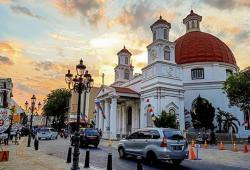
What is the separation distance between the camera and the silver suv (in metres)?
13.1

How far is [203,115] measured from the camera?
4056 centimetres

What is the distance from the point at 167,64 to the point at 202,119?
9.74 metres

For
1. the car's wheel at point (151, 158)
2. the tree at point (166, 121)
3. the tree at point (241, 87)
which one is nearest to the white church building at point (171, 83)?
the tree at point (166, 121)

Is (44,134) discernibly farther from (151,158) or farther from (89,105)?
(89,105)

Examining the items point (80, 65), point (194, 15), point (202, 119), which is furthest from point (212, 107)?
point (80, 65)

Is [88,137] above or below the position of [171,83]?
below

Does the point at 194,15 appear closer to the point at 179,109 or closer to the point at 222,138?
the point at 179,109

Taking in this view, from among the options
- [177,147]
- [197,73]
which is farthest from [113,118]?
[177,147]

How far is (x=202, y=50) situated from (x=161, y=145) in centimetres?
3541

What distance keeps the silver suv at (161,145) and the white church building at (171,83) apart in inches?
953

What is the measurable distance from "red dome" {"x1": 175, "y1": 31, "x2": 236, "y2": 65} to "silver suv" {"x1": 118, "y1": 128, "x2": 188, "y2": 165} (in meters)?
33.0

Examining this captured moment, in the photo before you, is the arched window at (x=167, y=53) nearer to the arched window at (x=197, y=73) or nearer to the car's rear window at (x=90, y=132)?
the arched window at (x=197, y=73)

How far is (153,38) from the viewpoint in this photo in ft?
141

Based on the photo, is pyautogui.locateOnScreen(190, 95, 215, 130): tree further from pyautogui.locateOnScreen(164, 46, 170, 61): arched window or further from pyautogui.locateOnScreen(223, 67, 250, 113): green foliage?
pyautogui.locateOnScreen(223, 67, 250, 113): green foliage
